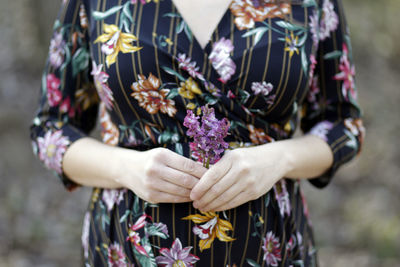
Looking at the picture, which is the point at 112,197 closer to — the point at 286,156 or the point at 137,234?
the point at 137,234

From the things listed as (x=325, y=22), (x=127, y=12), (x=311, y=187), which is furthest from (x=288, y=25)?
(x=311, y=187)

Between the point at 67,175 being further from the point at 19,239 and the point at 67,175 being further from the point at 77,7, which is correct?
the point at 19,239

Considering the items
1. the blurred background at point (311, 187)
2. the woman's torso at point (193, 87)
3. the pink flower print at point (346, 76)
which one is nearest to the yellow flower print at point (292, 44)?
the woman's torso at point (193, 87)

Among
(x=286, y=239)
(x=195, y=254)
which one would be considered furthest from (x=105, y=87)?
(x=286, y=239)

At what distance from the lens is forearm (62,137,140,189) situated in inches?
45.5

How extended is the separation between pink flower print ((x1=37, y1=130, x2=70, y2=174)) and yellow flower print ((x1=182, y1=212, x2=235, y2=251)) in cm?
42

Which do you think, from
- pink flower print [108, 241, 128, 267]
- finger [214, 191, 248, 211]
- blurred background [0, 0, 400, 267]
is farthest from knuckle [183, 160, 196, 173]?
blurred background [0, 0, 400, 267]

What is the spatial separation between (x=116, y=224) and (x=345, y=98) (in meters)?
0.79

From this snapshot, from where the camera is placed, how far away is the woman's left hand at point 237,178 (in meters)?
1.00

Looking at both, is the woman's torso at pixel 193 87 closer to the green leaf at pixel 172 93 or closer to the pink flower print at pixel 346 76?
the green leaf at pixel 172 93

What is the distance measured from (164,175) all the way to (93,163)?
0.91 feet

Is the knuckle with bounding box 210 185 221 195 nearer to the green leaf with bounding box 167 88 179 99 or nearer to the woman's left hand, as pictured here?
the woman's left hand

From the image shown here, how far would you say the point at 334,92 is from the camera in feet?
4.40

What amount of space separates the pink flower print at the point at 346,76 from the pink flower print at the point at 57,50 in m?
0.82
